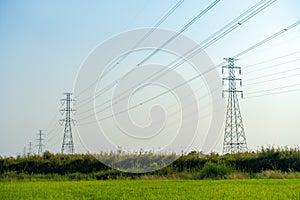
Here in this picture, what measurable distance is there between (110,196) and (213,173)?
34.5 ft

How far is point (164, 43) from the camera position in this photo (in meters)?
16.8

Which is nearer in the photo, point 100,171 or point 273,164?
point 273,164

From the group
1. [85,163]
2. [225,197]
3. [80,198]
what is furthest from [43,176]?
[225,197]

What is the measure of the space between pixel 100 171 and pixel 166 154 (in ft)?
14.4

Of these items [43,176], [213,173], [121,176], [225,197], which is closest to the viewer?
[225,197]

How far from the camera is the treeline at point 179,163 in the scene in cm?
2261

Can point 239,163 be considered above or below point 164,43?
below

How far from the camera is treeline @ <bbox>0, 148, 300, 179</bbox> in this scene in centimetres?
2261

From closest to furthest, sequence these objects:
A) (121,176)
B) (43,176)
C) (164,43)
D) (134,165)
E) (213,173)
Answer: (164,43), (213,173), (121,176), (43,176), (134,165)

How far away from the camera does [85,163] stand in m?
26.1

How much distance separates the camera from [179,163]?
82.0 feet

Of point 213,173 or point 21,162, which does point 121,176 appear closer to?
point 213,173

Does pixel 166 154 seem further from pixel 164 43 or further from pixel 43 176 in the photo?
pixel 164 43

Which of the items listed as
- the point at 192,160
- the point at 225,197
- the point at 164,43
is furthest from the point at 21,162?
the point at 225,197
